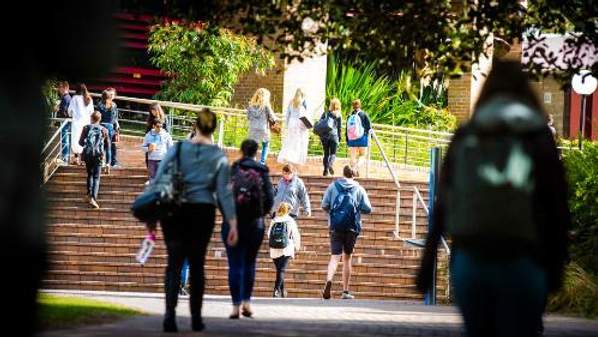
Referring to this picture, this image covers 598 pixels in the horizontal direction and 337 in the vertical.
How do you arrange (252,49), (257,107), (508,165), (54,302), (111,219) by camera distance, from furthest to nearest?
(252,49), (257,107), (111,219), (54,302), (508,165)

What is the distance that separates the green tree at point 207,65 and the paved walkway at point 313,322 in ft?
54.0

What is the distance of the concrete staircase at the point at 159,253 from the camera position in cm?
2406

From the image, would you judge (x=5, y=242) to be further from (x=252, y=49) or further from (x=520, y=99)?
(x=252, y=49)

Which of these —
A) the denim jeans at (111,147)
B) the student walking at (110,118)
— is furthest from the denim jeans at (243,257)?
the student walking at (110,118)

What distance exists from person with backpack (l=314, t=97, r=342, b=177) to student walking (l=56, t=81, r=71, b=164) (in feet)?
15.4

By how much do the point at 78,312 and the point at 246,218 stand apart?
1.74 m

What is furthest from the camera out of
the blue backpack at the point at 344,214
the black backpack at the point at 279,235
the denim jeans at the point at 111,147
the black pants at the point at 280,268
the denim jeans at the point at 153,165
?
the denim jeans at the point at 111,147

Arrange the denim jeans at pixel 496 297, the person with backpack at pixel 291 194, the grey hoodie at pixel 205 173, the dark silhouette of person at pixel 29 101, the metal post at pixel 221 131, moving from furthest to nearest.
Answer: the metal post at pixel 221 131
the person with backpack at pixel 291 194
the grey hoodie at pixel 205 173
the denim jeans at pixel 496 297
the dark silhouette of person at pixel 29 101

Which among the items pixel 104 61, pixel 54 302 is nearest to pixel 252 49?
pixel 54 302

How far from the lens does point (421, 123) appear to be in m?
38.3

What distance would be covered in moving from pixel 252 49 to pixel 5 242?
3405 cm

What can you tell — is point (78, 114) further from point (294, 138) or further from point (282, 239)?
point (282, 239)

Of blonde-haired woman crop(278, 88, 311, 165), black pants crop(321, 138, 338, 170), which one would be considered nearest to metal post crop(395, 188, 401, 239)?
black pants crop(321, 138, 338, 170)

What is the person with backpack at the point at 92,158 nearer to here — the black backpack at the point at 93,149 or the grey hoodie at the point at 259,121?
the black backpack at the point at 93,149
